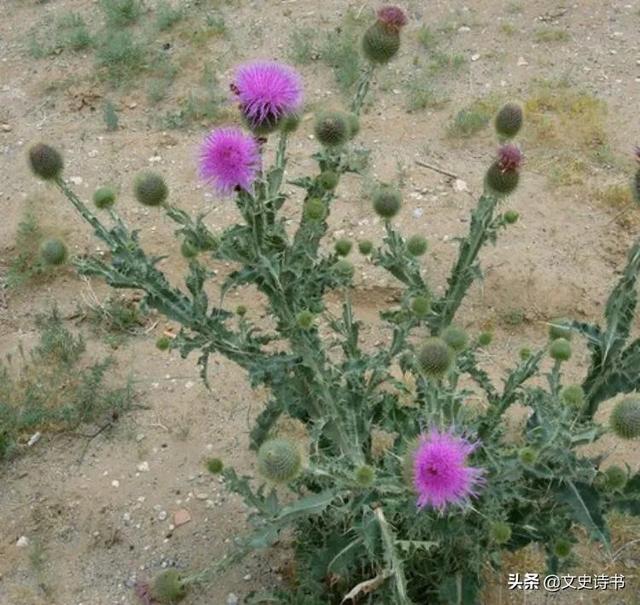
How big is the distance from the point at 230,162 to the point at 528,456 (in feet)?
4.31

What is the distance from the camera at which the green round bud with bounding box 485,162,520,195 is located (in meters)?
3.45

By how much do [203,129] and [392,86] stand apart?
1.50 metres

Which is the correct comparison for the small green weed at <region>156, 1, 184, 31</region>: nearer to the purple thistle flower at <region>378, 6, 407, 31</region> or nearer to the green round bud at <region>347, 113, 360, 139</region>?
the purple thistle flower at <region>378, 6, 407, 31</region>

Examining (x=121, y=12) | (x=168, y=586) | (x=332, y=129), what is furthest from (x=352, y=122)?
(x=121, y=12)

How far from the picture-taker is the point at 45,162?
327cm

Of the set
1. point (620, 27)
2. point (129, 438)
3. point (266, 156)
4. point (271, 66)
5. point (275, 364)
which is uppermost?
point (620, 27)

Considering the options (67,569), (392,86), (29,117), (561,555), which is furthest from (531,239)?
(29,117)

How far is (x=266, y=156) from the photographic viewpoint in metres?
6.13

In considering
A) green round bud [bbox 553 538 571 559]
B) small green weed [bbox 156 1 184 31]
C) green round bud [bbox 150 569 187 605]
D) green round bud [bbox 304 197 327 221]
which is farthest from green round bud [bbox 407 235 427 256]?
small green weed [bbox 156 1 184 31]

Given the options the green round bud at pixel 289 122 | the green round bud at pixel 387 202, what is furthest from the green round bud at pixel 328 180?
the green round bud at pixel 387 202

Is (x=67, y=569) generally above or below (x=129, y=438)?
below

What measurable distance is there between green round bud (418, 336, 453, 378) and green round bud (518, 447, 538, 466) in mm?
383

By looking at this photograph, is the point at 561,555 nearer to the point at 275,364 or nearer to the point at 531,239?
the point at 275,364

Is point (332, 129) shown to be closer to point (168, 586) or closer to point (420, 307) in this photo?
point (420, 307)
